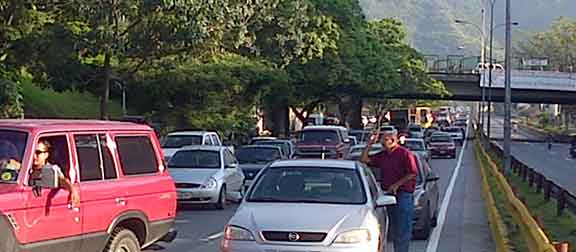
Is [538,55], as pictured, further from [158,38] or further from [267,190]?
[267,190]

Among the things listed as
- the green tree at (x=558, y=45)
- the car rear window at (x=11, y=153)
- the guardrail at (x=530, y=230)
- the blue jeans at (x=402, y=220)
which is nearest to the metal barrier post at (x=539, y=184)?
the guardrail at (x=530, y=230)

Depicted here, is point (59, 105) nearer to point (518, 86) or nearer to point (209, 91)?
point (209, 91)

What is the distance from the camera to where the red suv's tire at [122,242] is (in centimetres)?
1180

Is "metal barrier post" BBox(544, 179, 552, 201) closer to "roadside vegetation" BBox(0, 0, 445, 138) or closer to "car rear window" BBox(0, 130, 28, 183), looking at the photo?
"roadside vegetation" BBox(0, 0, 445, 138)

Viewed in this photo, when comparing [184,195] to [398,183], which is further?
[184,195]

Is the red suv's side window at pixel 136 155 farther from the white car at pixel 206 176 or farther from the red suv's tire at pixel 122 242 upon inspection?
the white car at pixel 206 176

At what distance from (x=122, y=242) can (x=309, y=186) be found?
2.27 metres

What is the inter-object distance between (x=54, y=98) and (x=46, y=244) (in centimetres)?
4278

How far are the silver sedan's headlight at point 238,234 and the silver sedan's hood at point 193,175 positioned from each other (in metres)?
12.4

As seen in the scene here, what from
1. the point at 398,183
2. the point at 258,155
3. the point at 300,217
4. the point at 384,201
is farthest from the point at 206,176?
the point at 300,217

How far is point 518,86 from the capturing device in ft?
273

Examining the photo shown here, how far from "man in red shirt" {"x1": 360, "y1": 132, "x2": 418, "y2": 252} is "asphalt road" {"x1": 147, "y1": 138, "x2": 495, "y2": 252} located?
9.76ft

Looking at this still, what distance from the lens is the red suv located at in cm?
1015

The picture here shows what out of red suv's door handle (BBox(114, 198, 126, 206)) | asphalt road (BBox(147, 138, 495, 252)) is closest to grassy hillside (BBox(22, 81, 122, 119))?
asphalt road (BBox(147, 138, 495, 252))
